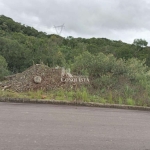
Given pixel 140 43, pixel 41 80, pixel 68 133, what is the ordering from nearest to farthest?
pixel 68 133, pixel 41 80, pixel 140 43

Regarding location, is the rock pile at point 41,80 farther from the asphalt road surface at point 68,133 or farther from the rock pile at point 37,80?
the asphalt road surface at point 68,133

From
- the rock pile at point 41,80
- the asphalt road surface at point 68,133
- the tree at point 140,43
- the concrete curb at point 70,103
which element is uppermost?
the tree at point 140,43

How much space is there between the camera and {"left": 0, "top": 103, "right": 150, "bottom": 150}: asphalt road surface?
435 centimetres

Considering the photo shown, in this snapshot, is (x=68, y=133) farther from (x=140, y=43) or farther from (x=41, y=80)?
(x=140, y=43)

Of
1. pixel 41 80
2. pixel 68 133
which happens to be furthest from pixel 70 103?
pixel 68 133

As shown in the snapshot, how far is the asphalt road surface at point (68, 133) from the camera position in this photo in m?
4.35

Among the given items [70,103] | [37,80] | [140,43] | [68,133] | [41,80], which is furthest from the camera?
[140,43]

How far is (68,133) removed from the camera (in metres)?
5.19

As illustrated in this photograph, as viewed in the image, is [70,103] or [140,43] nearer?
[70,103]

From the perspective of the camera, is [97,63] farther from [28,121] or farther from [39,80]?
[28,121]

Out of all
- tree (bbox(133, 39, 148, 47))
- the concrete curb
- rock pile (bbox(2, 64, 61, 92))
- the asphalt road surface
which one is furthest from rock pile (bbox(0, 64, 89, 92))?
tree (bbox(133, 39, 148, 47))

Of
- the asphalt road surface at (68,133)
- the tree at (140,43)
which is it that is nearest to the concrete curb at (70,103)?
the asphalt road surface at (68,133)

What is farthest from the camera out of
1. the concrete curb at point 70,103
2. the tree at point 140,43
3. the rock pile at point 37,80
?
the tree at point 140,43

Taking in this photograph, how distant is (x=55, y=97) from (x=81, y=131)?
17.0 feet
